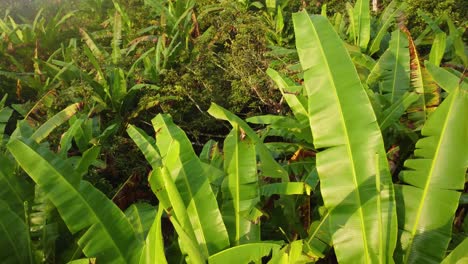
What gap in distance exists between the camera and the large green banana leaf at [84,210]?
1662mm

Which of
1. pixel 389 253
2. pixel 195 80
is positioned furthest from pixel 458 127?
pixel 195 80

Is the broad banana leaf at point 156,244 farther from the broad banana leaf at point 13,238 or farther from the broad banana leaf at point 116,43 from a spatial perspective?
the broad banana leaf at point 116,43

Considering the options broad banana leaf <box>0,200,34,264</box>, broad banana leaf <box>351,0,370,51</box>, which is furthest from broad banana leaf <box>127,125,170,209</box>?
broad banana leaf <box>351,0,370,51</box>

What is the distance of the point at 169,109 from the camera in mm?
4438

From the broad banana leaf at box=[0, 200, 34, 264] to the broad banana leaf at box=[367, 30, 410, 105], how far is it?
2236 mm

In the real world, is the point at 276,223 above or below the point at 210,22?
below


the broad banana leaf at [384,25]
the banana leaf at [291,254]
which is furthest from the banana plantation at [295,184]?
the broad banana leaf at [384,25]

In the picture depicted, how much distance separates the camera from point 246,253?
5.23 feet

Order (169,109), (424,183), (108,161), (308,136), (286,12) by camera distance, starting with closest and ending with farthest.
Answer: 1. (424,183)
2. (308,136)
3. (108,161)
4. (169,109)
5. (286,12)

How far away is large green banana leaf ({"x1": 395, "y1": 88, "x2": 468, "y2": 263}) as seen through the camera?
1.68 meters

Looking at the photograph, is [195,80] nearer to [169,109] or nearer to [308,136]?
[169,109]

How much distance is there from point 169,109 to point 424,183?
3068mm

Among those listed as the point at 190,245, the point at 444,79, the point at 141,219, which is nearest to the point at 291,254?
the point at 190,245

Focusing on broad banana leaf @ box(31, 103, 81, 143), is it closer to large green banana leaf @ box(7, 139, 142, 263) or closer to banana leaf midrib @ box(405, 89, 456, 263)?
large green banana leaf @ box(7, 139, 142, 263)
